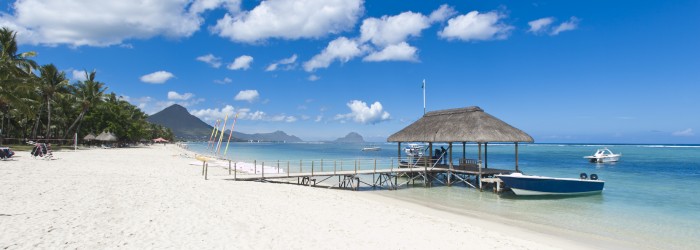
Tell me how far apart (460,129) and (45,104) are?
3902 cm

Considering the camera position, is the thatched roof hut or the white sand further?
the thatched roof hut

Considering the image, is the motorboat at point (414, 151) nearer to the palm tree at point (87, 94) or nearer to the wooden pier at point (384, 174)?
the wooden pier at point (384, 174)

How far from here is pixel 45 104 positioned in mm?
36156

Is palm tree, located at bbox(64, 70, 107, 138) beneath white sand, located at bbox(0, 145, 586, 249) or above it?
above

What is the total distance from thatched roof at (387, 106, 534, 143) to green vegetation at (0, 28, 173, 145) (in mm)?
23742

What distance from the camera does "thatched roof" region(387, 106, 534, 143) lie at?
17.2 metres

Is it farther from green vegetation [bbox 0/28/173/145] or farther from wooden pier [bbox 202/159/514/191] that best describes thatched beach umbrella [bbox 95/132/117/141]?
wooden pier [bbox 202/159/514/191]

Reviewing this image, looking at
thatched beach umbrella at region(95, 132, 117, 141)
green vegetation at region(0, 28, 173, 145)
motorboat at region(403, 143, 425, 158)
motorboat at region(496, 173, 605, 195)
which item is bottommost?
motorboat at region(496, 173, 605, 195)

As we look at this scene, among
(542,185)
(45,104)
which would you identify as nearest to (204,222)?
(542,185)

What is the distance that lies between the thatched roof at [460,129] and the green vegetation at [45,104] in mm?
23742

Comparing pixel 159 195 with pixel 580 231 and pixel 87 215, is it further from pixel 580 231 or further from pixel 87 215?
pixel 580 231

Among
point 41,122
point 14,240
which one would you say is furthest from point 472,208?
point 41,122

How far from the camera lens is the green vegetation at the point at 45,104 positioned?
2430cm

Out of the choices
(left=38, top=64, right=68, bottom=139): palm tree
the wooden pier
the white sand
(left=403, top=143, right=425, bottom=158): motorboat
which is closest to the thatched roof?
(left=403, top=143, right=425, bottom=158): motorboat
